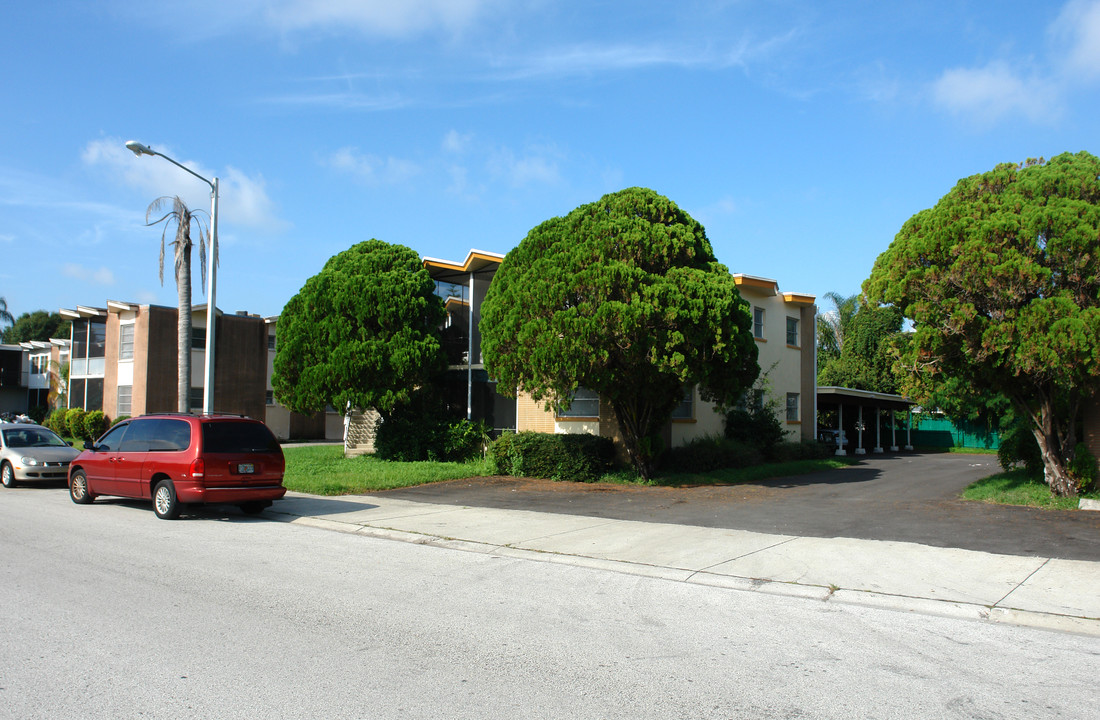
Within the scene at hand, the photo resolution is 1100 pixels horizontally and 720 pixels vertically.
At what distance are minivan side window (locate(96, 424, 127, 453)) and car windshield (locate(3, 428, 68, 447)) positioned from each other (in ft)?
18.7

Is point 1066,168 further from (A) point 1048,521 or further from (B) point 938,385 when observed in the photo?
(A) point 1048,521

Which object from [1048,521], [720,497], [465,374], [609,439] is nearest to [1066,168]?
[1048,521]

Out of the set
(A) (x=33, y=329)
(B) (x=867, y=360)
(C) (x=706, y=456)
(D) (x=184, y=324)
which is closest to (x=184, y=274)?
(D) (x=184, y=324)

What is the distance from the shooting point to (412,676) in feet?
16.9

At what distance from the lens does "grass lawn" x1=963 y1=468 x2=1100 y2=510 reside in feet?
45.0

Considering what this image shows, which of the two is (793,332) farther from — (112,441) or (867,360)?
(112,441)

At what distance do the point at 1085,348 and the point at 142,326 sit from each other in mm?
36642

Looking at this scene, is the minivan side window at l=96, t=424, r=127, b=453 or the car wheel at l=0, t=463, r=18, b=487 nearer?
the minivan side window at l=96, t=424, r=127, b=453

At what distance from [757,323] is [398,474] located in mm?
13734

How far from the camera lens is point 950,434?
1649 inches

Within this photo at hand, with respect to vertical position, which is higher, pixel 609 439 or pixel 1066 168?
pixel 1066 168

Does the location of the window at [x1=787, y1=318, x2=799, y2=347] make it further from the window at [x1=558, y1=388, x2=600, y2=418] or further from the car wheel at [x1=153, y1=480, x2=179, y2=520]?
the car wheel at [x1=153, y1=480, x2=179, y2=520]

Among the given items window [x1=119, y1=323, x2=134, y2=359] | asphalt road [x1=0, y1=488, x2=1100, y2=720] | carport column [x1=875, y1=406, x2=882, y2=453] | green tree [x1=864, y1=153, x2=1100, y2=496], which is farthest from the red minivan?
carport column [x1=875, y1=406, x2=882, y2=453]

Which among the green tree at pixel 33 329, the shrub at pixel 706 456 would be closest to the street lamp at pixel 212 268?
the shrub at pixel 706 456
